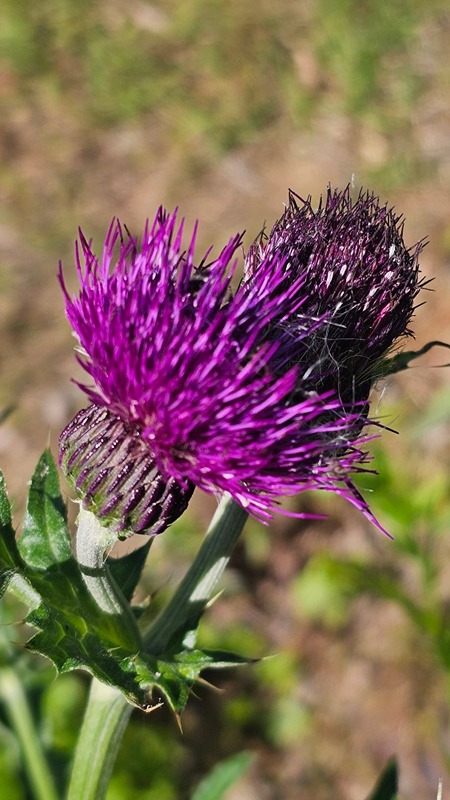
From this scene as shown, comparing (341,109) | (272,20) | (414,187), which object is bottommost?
(414,187)

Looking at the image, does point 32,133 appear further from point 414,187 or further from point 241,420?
point 241,420

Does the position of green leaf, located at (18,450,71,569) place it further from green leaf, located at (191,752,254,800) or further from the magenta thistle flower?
green leaf, located at (191,752,254,800)

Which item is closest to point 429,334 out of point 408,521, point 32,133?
point 408,521

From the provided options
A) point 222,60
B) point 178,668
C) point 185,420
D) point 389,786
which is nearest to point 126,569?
point 178,668

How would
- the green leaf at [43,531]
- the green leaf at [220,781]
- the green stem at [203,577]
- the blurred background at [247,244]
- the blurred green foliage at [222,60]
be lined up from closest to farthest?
the green leaf at [43,531]
the green stem at [203,577]
the green leaf at [220,781]
the blurred background at [247,244]
the blurred green foliage at [222,60]

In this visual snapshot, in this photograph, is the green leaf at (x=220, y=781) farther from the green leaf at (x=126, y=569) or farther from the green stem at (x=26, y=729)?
the green leaf at (x=126, y=569)

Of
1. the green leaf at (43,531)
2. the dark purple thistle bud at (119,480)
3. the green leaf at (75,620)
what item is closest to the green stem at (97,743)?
the green leaf at (75,620)

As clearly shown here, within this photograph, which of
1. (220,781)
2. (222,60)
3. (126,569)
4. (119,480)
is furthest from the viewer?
(222,60)

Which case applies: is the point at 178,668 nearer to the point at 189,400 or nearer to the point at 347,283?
the point at 189,400
